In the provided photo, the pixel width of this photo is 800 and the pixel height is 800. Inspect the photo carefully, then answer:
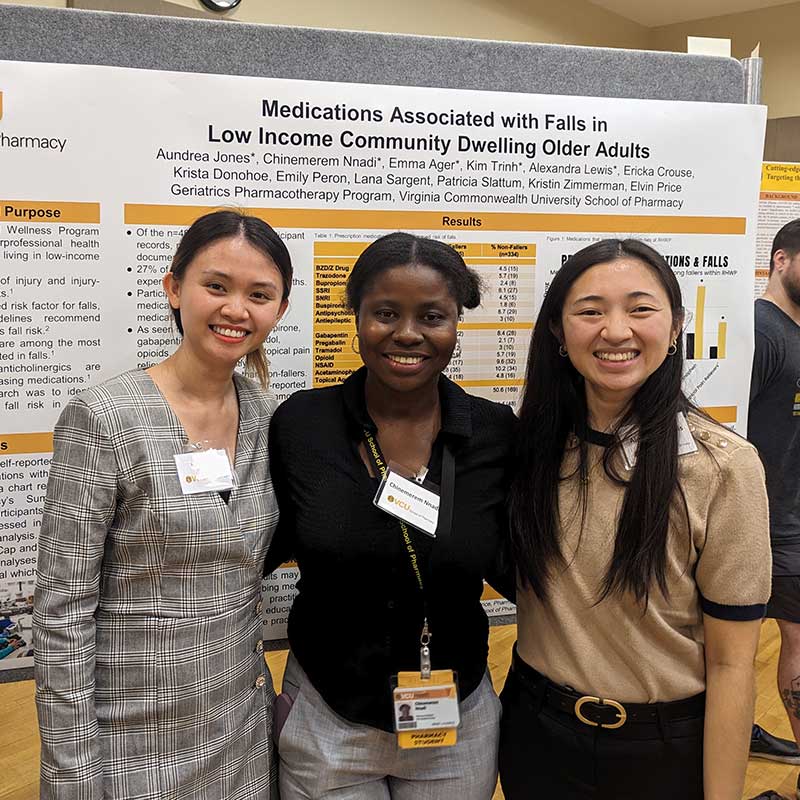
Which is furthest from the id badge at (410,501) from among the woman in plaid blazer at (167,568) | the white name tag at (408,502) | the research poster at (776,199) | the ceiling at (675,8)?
the ceiling at (675,8)

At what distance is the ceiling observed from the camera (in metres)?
5.52

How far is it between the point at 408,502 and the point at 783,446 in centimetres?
175

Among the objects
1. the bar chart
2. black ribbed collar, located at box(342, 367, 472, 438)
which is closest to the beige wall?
the bar chart

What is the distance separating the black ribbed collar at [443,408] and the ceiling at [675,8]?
534 centimetres

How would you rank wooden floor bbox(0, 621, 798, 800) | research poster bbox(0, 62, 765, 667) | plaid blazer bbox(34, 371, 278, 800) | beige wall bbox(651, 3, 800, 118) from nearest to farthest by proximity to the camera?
plaid blazer bbox(34, 371, 278, 800) < research poster bbox(0, 62, 765, 667) < wooden floor bbox(0, 621, 798, 800) < beige wall bbox(651, 3, 800, 118)

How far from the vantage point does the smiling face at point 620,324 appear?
A: 1244 mm

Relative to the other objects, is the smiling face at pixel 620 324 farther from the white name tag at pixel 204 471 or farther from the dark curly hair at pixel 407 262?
the white name tag at pixel 204 471

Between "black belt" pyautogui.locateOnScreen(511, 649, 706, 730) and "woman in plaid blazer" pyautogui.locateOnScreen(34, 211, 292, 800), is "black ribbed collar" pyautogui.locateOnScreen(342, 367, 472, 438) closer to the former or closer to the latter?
"woman in plaid blazer" pyautogui.locateOnScreen(34, 211, 292, 800)

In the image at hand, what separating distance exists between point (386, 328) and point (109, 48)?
36.0 inches

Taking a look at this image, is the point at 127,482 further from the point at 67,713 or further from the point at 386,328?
the point at 386,328

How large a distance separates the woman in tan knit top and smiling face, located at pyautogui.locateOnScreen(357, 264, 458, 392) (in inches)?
9.1

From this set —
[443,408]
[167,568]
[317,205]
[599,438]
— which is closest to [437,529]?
[443,408]

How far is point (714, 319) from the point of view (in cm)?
198

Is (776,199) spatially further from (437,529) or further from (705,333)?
(437,529)
